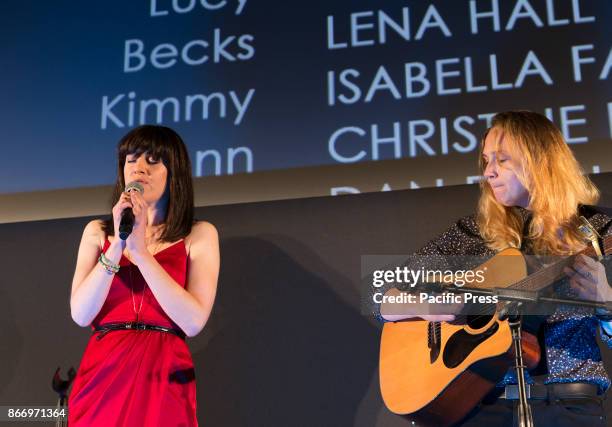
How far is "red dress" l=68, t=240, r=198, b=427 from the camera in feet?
7.52

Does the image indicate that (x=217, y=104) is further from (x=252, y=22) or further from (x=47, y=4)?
(x=47, y=4)

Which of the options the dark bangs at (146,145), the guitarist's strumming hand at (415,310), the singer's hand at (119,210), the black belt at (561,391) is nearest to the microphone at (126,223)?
the singer's hand at (119,210)

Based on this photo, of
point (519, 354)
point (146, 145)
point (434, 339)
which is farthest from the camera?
point (146, 145)

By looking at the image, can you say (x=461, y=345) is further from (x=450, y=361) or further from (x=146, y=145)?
(x=146, y=145)

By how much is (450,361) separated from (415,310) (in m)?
0.23

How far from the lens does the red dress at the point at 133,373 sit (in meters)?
2.29

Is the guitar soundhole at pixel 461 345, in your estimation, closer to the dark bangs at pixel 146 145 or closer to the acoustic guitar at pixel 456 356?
the acoustic guitar at pixel 456 356

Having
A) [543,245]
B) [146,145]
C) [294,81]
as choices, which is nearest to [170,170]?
[146,145]

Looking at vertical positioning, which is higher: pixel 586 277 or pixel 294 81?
pixel 294 81

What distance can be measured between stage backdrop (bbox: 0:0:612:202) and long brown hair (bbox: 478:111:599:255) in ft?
4.16

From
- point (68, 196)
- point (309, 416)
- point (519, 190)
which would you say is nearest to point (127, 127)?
point (68, 196)

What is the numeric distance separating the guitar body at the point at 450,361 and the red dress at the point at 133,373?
60 centimetres

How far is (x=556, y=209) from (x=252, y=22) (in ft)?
7.93

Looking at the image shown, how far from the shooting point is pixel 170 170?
267 centimetres
